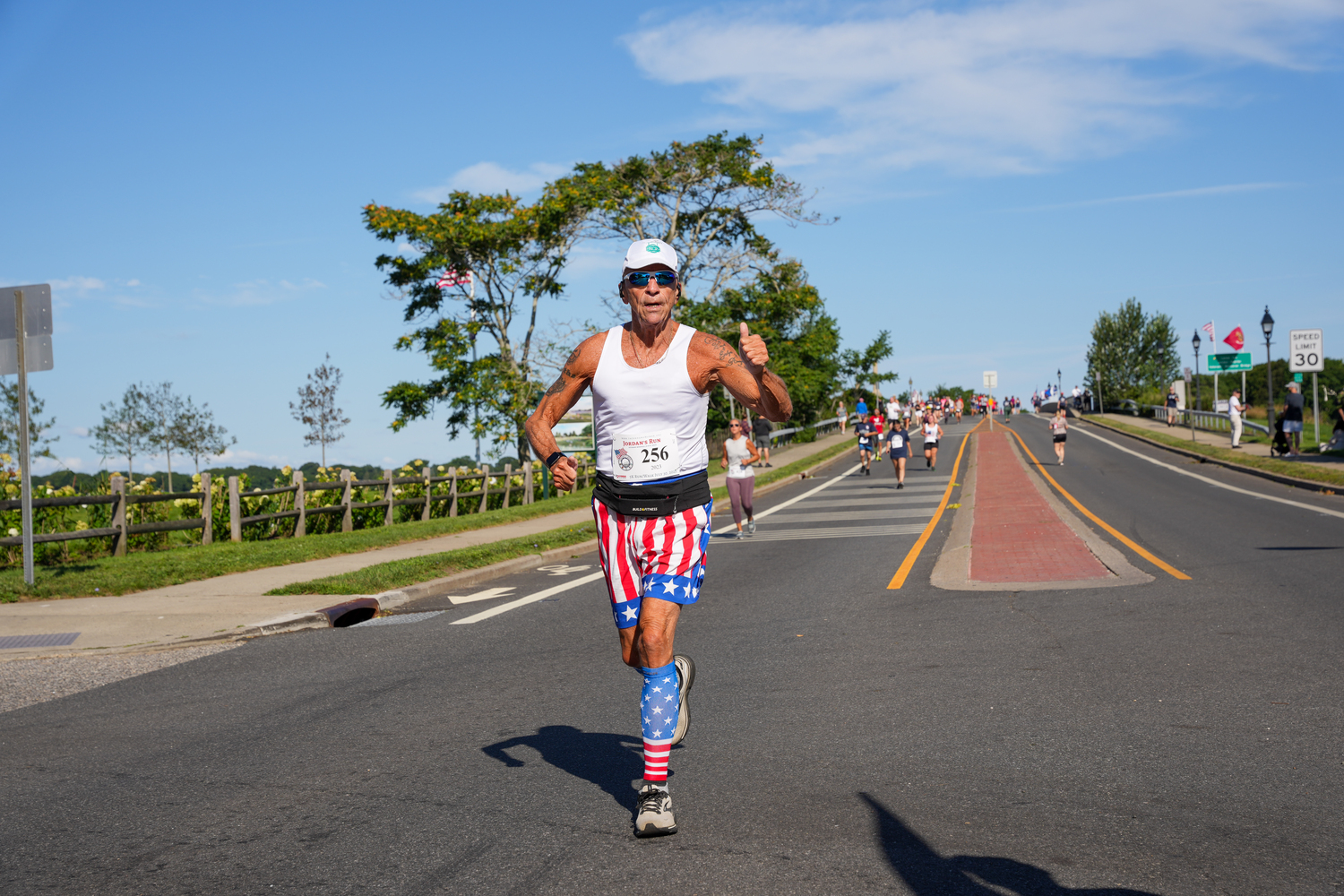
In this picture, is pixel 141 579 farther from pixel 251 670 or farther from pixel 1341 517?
pixel 1341 517

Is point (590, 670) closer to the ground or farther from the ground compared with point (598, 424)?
closer to the ground

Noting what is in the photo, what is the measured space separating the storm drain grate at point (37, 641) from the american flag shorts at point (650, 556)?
6.61m

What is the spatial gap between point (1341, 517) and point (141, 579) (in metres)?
16.5

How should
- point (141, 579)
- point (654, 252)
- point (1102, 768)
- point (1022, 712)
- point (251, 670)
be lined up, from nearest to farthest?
1. point (654, 252)
2. point (1102, 768)
3. point (1022, 712)
4. point (251, 670)
5. point (141, 579)

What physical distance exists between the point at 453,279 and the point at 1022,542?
27267mm

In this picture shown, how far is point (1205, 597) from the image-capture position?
9.30 meters

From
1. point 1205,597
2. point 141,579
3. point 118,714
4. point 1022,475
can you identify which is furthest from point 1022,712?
point 1022,475

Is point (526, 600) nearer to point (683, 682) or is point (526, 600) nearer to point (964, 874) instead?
point (683, 682)

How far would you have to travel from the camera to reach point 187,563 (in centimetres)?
1384

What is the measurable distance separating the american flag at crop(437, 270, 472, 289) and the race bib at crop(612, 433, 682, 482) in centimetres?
3444

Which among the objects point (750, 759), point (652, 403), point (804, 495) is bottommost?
point (804, 495)

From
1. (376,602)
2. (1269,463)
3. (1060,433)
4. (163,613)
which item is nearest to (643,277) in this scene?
(376,602)

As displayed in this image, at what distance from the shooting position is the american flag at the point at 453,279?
37.5m

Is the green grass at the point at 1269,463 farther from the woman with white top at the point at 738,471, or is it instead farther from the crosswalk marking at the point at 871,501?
the woman with white top at the point at 738,471
